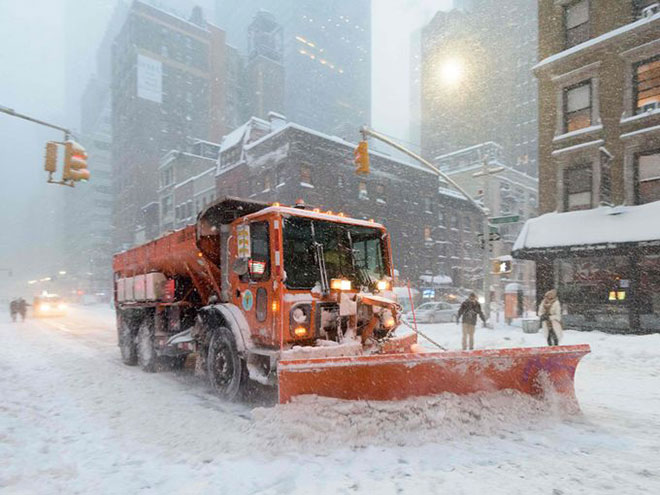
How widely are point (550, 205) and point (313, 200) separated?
1800 cm

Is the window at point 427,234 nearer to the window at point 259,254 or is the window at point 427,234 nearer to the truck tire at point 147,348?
the truck tire at point 147,348

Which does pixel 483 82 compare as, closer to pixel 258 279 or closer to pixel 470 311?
pixel 470 311

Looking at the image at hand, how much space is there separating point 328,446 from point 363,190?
1301 inches

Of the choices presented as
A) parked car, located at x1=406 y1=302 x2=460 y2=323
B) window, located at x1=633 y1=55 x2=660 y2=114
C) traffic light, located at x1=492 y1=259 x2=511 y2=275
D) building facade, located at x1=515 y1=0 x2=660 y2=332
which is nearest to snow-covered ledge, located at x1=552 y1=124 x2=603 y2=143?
building facade, located at x1=515 y1=0 x2=660 y2=332

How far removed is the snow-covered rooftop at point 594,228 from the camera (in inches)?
563

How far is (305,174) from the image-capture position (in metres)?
31.9

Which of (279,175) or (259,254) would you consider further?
(279,175)

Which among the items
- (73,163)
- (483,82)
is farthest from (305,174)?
(483,82)

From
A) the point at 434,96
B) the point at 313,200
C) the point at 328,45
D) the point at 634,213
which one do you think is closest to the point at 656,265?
the point at 634,213

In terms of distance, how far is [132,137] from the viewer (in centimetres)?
8538

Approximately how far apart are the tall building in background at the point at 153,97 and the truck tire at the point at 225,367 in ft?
252

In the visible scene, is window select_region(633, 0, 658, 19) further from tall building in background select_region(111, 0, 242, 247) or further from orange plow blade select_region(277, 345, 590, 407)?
tall building in background select_region(111, 0, 242, 247)

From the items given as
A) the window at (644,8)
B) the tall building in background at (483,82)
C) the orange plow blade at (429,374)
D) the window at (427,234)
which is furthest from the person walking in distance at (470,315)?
the tall building in background at (483,82)

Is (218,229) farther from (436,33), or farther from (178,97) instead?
(436,33)
